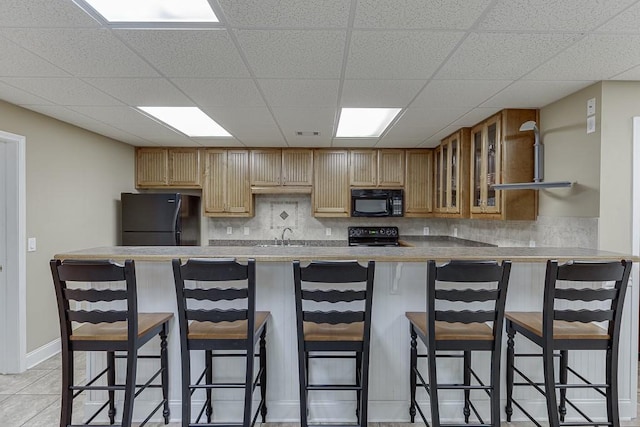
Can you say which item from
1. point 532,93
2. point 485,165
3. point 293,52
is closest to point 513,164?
point 485,165

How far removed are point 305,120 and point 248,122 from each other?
0.57 m

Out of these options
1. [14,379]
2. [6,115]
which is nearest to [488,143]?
[6,115]

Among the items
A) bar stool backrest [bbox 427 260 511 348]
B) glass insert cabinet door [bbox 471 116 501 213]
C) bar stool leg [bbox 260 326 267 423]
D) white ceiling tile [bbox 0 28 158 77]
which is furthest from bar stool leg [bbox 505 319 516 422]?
white ceiling tile [bbox 0 28 158 77]

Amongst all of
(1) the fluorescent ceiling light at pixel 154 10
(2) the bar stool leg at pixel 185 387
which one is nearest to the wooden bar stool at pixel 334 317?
(2) the bar stool leg at pixel 185 387

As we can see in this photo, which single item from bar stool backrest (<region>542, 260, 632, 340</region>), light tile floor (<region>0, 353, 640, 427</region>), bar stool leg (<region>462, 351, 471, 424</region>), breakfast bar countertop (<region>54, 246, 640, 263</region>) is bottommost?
light tile floor (<region>0, 353, 640, 427</region>)

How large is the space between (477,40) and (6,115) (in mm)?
3560

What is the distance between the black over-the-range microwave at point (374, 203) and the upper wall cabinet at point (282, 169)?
2.21 feet

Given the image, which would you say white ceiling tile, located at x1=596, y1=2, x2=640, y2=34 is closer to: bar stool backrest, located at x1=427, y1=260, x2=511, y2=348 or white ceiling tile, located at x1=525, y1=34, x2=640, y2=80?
white ceiling tile, located at x1=525, y1=34, x2=640, y2=80

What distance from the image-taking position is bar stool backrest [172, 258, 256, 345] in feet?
5.80

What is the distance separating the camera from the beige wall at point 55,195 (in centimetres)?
316

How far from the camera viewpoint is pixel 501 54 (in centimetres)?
199

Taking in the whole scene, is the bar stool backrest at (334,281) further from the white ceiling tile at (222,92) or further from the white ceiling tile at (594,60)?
the white ceiling tile at (594,60)

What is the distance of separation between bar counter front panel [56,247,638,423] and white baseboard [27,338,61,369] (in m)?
1.31

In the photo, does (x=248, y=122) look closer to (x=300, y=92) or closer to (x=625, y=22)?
(x=300, y=92)
